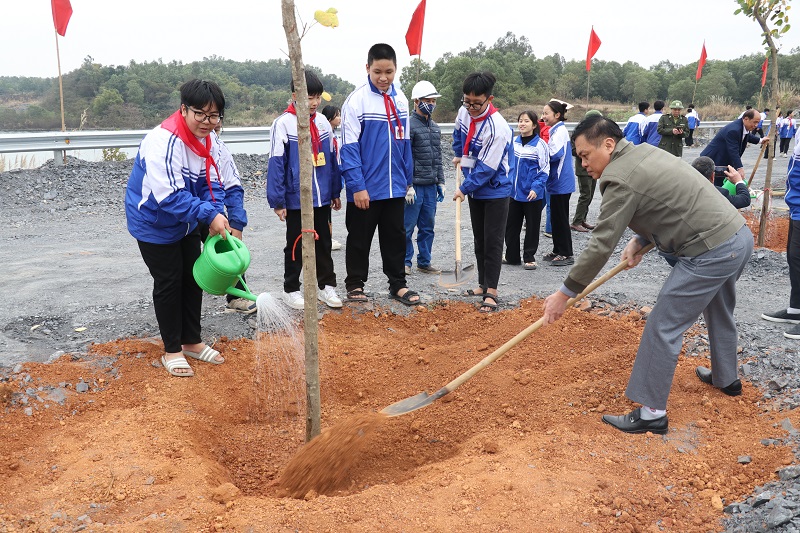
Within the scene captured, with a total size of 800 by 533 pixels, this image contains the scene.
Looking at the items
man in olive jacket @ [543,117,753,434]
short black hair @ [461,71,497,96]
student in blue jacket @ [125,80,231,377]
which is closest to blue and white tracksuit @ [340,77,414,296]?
short black hair @ [461,71,497,96]

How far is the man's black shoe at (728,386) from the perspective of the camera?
12.5 feet

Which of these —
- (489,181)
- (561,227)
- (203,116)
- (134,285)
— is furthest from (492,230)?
(134,285)

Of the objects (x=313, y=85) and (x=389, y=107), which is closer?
(x=313, y=85)

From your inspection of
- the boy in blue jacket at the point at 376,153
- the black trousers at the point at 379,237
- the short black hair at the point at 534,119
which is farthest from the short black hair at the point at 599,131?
the short black hair at the point at 534,119

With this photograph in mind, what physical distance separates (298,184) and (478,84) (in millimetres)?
1654

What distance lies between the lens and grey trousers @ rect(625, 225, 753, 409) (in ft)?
10.6

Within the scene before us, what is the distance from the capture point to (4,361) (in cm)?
420

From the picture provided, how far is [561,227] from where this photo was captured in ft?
24.1

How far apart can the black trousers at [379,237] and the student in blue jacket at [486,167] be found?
623mm

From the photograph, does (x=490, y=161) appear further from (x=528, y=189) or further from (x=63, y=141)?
(x=63, y=141)

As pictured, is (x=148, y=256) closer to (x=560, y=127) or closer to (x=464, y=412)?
(x=464, y=412)

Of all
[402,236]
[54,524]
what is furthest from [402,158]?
[54,524]

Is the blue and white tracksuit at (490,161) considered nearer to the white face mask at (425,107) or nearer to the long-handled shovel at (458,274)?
the long-handled shovel at (458,274)

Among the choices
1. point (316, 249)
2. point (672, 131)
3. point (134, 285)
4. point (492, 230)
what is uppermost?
point (672, 131)
